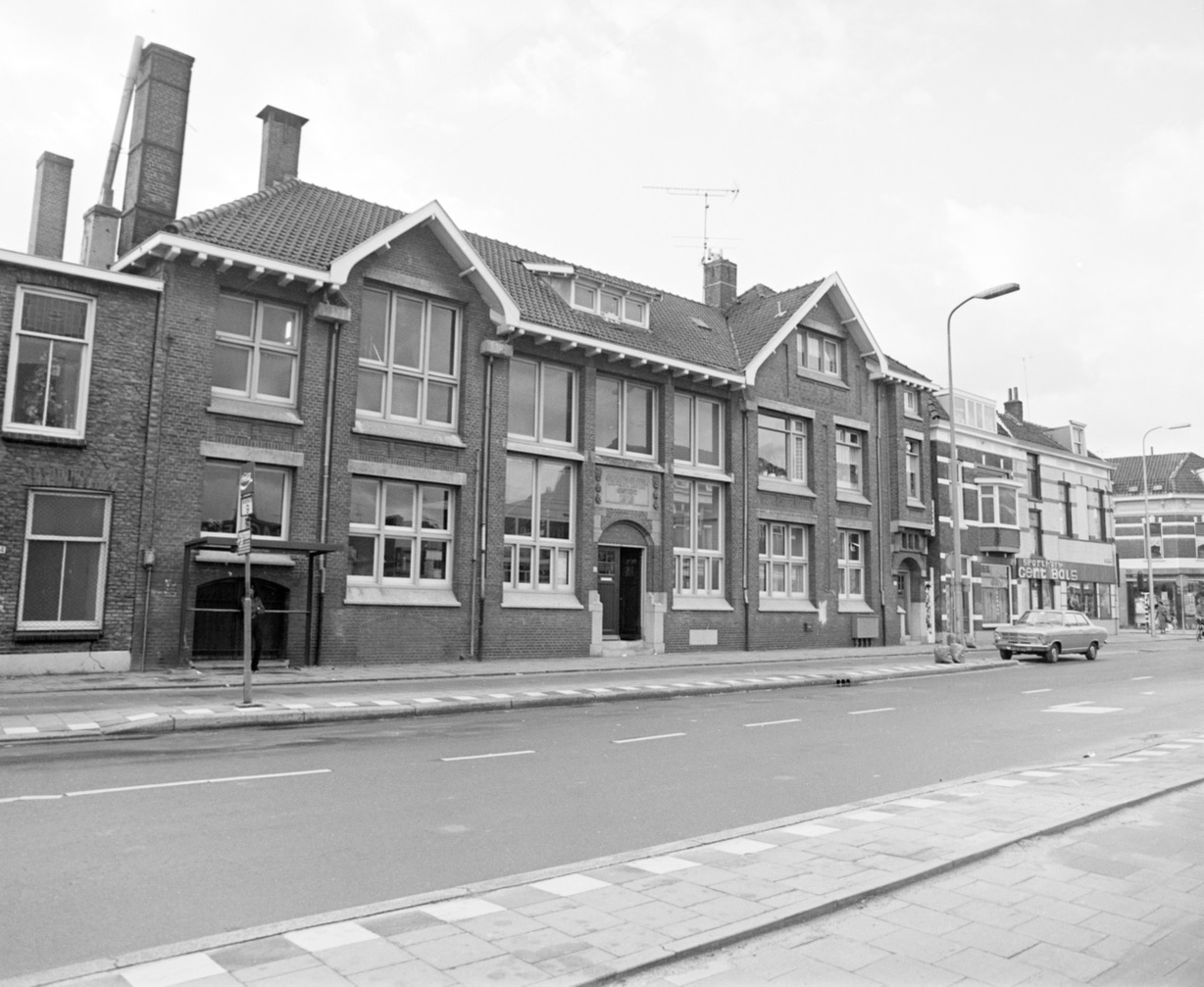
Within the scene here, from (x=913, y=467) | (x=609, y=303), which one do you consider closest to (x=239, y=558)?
(x=609, y=303)

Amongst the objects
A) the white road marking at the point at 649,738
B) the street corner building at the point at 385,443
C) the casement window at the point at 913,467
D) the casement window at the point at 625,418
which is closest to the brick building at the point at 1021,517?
the casement window at the point at 913,467

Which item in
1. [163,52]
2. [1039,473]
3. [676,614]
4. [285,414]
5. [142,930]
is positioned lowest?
[142,930]

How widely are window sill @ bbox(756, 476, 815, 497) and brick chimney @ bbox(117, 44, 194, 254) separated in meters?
17.6

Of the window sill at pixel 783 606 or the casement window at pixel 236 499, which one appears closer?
the casement window at pixel 236 499

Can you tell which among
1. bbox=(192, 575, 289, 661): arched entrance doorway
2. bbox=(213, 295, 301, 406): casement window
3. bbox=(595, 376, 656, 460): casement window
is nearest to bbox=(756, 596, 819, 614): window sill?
bbox=(595, 376, 656, 460): casement window

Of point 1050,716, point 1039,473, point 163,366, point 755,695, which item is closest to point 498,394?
point 163,366

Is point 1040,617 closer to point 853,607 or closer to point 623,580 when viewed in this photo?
point 853,607

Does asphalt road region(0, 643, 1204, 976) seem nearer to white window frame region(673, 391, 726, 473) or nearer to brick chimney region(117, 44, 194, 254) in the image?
brick chimney region(117, 44, 194, 254)

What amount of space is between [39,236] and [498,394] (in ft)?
34.4

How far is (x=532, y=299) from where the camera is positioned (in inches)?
995

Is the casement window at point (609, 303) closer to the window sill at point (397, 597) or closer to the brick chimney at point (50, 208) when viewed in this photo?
the window sill at point (397, 597)

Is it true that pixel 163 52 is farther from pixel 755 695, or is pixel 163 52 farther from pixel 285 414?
pixel 755 695

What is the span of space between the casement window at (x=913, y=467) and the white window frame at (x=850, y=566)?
3.62m

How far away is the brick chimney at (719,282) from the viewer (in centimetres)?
3478
